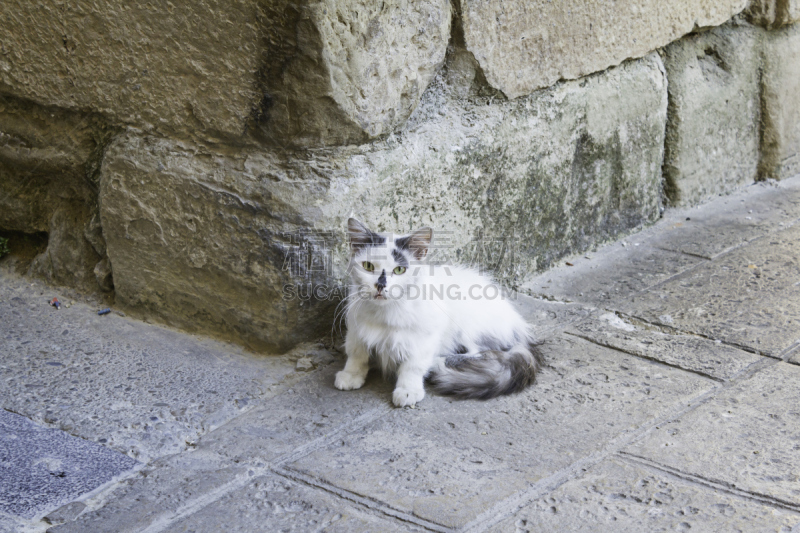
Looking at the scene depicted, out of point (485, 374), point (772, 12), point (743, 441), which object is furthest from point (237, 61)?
point (772, 12)

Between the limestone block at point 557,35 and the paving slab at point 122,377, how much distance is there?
51.9 inches

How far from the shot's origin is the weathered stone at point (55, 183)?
2.73 metres

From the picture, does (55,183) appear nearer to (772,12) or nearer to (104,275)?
(104,275)

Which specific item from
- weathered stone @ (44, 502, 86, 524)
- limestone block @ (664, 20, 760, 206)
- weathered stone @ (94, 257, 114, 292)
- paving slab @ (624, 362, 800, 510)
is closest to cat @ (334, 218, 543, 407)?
paving slab @ (624, 362, 800, 510)

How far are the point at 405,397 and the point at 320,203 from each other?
2.13 feet

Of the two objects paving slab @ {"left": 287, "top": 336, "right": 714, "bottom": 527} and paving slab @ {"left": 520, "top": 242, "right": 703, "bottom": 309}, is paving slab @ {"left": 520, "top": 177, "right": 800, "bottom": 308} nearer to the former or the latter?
paving slab @ {"left": 520, "top": 242, "right": 703, "bottom": 309}

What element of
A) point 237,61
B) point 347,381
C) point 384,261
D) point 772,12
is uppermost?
point 772,12

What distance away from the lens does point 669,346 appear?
2.59 metres

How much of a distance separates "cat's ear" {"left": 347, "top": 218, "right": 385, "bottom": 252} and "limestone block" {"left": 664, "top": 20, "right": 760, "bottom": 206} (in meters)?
2.15

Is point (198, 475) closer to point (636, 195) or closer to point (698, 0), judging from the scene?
point (636, 195)

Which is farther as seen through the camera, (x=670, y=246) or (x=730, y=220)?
(x=730, y=220)

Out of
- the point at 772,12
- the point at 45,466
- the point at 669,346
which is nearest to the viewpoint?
the point at 45,466

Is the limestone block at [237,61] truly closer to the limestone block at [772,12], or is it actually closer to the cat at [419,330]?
the cat at [419,330]

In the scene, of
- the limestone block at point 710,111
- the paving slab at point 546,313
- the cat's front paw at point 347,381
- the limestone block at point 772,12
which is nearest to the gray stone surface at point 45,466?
the cat's front paw at point 347,381
